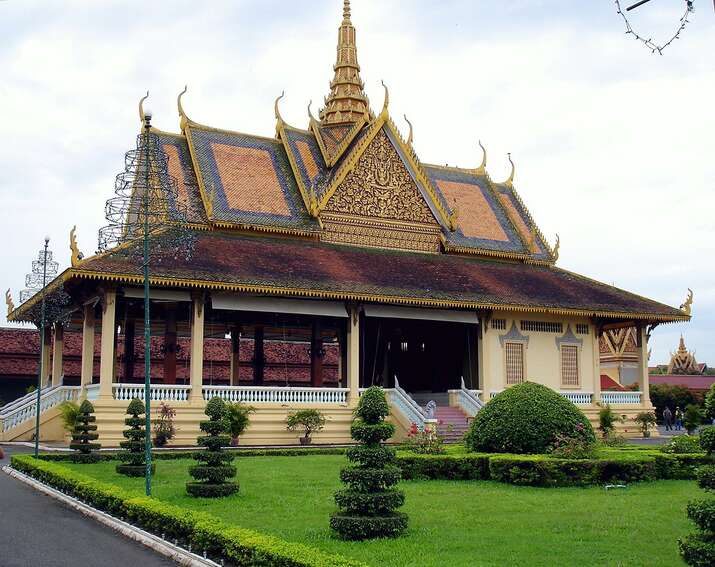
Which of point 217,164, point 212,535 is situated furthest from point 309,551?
point 217,164

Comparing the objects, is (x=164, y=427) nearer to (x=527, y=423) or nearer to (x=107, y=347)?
(x=107, y=347)

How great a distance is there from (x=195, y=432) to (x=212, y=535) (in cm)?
1463

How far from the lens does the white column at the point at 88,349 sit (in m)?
23.9

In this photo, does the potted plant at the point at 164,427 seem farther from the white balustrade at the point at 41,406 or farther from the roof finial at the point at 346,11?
the roof finial at the point at 346,11

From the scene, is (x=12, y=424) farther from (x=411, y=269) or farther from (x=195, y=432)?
(x=411, y=269)

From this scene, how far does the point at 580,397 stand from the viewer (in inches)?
1166

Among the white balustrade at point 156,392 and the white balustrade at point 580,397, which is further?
the white balustrade at point 580,397

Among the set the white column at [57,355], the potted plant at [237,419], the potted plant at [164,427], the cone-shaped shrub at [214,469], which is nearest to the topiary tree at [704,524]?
the cone-shaped shrub at [214,469]

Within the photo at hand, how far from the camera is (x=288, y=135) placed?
32375mm

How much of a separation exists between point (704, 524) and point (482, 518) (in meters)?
3.92

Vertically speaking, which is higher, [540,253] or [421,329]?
[540,253]

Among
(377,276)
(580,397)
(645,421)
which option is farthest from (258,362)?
(645,421)

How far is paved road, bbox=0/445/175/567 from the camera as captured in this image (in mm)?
8852

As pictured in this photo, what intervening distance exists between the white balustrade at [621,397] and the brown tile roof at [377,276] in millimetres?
2972
